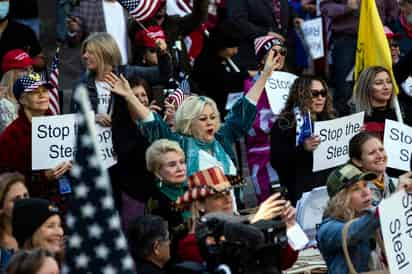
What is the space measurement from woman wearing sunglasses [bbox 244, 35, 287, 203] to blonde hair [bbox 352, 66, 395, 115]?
917mm

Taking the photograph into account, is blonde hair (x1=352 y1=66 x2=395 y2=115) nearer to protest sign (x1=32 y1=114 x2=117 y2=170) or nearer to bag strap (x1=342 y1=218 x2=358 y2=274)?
protest sign (x1=32 y1=114 x2=117 y2=170)

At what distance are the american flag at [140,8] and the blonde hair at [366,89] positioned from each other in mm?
1992

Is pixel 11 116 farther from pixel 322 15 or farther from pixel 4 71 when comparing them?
pixel 322 15

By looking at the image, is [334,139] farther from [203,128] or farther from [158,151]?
[158,151]

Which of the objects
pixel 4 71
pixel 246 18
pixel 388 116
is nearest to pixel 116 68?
pixel 4 71

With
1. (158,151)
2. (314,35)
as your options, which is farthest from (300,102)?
(314,35)

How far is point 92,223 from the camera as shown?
705cm

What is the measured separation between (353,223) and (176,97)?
3.94 metres

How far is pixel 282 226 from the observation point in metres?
8.43

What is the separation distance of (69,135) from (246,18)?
464 cm

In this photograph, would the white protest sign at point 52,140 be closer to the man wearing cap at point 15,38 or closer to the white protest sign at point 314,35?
the man wearing cap at point 15,38

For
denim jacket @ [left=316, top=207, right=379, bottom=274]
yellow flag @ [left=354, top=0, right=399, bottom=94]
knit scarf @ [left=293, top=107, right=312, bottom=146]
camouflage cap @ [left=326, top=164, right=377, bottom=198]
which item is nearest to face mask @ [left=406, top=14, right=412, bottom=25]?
yellow flag @ [left=354, top=0, right=399, bottom=94]

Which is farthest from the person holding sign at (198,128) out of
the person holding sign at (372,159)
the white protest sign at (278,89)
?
the white protest sign at (278,89)

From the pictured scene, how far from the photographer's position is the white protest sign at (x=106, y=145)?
12.3 meters
